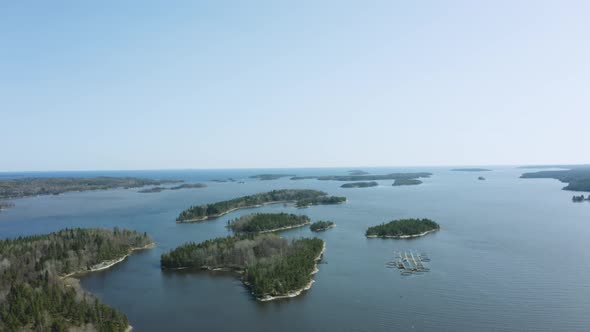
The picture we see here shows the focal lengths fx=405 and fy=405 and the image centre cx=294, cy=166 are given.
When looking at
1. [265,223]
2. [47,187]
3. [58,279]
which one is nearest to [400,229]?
[265,223]

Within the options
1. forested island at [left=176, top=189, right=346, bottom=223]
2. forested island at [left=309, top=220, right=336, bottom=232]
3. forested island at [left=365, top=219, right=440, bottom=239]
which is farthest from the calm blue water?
forested island at [left=176, top=189, right=346, bottom=223]

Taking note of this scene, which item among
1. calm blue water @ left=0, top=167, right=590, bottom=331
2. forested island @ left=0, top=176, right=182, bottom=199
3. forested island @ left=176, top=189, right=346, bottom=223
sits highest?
forested island @ left=0, top=176, right=182, bottom=199

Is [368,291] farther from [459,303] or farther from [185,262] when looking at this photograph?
[185,262]

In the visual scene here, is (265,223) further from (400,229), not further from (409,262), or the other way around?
(409,262)

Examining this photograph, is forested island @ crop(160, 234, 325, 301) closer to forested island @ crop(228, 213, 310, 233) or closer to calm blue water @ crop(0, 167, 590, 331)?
calm blue water @ crop(0, 167, 590, 331)

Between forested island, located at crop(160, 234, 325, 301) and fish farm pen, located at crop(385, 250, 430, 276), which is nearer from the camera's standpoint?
forested island, located at crop(160, 234, 325, 301)

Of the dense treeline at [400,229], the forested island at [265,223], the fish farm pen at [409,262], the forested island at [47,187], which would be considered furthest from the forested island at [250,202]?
the forested island at [47,187]

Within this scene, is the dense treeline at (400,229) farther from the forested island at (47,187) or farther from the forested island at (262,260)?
the forested island at (47,187)
